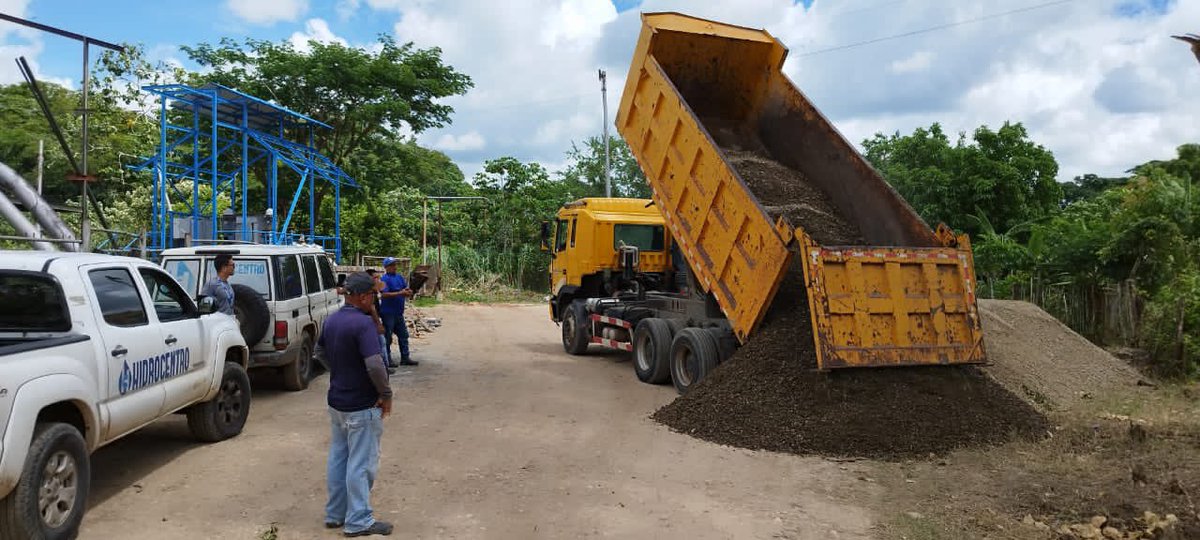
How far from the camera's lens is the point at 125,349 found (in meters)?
5.24

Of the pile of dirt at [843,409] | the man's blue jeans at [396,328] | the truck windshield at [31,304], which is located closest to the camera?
the truck windshield at [31,304]

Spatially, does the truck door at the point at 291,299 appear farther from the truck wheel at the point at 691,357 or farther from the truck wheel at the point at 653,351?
the truck wheel at the point at 691,357

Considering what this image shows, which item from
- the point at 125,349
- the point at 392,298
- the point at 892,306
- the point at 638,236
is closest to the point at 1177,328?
the point at 892,306

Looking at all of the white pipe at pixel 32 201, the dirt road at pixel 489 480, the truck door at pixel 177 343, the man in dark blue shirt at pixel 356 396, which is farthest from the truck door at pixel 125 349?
the white pipe at pixel 32 201

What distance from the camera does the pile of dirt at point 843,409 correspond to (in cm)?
702

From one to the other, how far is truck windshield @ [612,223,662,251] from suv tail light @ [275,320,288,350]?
5890 mm

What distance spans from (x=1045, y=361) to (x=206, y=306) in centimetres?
965

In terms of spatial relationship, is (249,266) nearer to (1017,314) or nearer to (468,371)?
(468,371)

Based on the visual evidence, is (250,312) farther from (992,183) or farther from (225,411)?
(992,183)

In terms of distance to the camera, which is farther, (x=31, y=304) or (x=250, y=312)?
(x=250, y=312)

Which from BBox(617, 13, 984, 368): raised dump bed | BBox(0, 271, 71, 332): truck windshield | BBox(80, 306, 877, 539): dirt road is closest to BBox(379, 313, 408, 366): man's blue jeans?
BBox(80, 306, 877, 539): dirt road

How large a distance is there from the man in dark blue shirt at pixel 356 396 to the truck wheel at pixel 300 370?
16.5ft

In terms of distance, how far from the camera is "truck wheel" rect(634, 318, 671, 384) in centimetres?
1062

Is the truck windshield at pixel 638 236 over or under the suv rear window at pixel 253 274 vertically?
over
